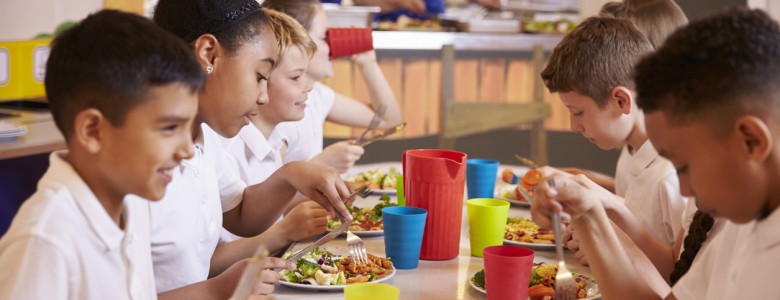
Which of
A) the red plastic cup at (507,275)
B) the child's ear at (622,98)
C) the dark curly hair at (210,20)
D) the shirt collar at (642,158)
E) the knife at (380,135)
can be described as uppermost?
the dark curly hair at (210,20)

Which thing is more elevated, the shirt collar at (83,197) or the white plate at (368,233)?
the shirt collar at (83,197)

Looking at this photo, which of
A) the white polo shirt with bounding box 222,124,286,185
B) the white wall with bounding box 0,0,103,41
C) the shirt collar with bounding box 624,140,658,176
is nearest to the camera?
the shirt collar with bounding box 624,140,658,176

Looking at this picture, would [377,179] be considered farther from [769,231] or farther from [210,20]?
[769,231]

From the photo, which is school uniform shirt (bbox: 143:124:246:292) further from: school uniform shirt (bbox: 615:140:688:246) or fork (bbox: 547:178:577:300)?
school uniform shirt (bbox: 615:140:688:246)

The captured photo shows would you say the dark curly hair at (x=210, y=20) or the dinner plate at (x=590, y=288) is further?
the dark curly hair at (x=210, y=20)

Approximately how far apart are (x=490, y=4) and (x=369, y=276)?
4738 millimetres

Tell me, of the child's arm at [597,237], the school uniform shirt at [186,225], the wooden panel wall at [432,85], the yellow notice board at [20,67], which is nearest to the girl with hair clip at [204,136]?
the school uniform shirt at [186,225]

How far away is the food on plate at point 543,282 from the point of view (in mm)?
1496

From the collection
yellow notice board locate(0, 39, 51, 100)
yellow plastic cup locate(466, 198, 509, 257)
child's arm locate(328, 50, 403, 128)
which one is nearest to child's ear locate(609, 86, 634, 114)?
yellow plastic cup locate(466, 198, 509, 257)

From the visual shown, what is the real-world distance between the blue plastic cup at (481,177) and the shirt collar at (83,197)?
1247mm

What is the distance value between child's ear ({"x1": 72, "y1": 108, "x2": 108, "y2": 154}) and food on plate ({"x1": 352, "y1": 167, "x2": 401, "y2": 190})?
4.35ft

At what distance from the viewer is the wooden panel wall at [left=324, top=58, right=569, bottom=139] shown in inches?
203

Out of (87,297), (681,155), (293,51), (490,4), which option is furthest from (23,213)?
(490,4)

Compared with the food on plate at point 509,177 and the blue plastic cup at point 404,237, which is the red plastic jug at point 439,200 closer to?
the blue plastic cup at point 404,237
